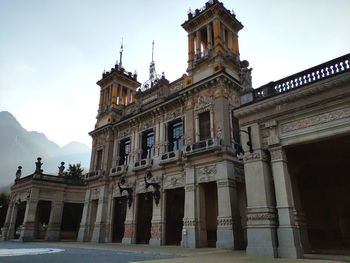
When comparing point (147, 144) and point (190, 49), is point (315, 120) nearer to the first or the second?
point (190, 49)

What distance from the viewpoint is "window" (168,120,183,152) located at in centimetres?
2330

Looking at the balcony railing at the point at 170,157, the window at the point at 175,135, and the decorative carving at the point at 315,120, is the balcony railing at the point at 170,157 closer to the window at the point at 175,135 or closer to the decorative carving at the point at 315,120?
the window at the point at 175,135

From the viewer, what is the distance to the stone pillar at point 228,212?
16.9 m

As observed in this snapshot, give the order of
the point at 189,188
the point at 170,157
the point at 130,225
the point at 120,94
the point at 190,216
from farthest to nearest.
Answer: the point at 120,94 → the point at 130,225 → the point at 170,157 → the point at 189,188 → the point at 190,216

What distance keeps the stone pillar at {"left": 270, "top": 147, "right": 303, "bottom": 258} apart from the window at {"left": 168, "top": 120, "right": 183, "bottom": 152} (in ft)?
37.0

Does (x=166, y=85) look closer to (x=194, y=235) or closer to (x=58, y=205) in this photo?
(x=194, y=235)

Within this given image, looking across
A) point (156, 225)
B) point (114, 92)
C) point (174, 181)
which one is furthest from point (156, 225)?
point (114, 92)

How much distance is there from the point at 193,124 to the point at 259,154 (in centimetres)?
923

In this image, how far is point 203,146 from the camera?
65.2ft

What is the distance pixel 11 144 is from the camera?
194 meters

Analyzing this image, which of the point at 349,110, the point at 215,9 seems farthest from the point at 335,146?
the point at 215,9

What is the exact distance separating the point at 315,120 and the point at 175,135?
13.5 m

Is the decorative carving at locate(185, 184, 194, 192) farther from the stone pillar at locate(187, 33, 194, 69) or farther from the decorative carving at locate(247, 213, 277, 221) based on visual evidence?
the stone pillar at locate(187, 33, 194, 69)

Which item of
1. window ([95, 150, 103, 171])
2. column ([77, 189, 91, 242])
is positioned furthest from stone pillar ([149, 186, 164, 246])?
window ([95, 150, 103, 171])
